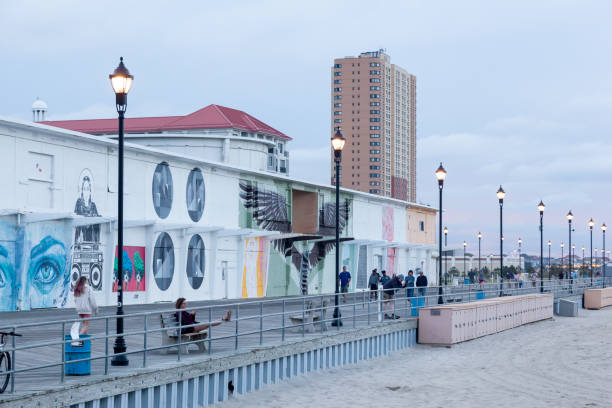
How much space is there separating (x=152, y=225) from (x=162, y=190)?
1.99 m

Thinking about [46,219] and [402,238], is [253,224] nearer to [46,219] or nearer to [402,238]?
[46,219]

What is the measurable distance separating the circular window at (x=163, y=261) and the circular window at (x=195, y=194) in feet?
7.71

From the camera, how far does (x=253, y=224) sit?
145 ft

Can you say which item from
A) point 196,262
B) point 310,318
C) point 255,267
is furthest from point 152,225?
point 310,318

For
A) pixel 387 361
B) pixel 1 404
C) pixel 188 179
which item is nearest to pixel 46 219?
pixel 188 179

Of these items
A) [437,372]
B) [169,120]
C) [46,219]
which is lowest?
[437,372]

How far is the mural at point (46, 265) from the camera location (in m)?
28.5

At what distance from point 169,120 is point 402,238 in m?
22.3

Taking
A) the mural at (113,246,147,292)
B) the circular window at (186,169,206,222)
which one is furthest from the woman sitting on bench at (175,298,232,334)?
the circular window at (186,169,206,222)

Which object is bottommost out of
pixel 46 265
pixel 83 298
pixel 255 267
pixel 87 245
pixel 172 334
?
pixel 172 334

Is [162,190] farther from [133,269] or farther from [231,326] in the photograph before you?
[231,326]

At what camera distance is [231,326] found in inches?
779

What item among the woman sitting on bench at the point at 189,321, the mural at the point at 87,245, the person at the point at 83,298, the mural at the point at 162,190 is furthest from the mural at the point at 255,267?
the person at the point at 83,298

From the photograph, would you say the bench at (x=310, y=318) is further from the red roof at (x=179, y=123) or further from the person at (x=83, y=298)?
the red roof at (x=179, y=123)
